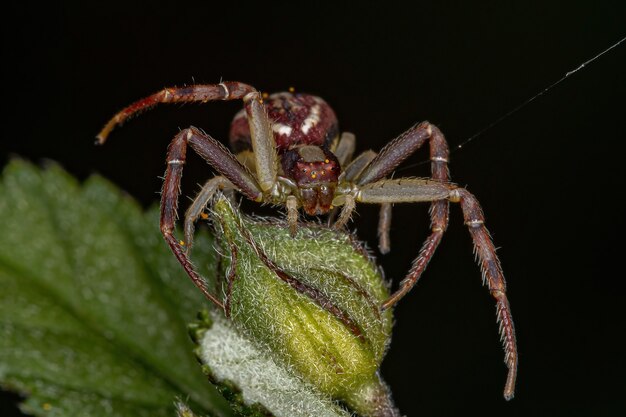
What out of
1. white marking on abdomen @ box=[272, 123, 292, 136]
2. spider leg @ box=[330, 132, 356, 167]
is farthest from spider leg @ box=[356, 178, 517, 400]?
spider leg @ box=[330, 132, 356, 167]

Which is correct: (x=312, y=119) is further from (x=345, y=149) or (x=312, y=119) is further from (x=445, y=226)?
(x=445, y=226)

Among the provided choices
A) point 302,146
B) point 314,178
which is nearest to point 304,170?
point 314,178

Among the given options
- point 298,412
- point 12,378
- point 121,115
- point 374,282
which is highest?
point 121,115

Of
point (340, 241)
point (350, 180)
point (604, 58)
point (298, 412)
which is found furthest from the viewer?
point (604, 58)

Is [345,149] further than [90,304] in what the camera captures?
Yes

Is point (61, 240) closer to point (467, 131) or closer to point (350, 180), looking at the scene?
point (350, 180)

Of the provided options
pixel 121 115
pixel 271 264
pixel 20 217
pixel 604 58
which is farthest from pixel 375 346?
pixel 604 58
